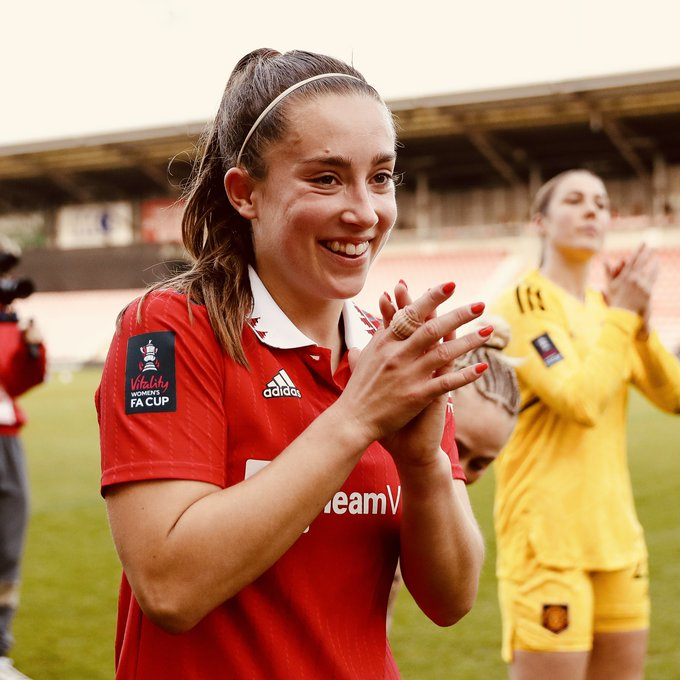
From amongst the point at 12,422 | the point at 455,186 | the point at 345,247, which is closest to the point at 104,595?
the point at 12,422

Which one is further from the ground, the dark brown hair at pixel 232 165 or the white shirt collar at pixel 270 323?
the dark brown hair at pixel 232 165

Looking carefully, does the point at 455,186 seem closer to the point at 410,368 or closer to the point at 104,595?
the point at 104,595

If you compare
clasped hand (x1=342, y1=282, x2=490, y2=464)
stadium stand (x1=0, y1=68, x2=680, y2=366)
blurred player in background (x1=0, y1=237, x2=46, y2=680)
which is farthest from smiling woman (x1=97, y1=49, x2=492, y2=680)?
stadium stand (x1=0, y1=68, x2=680, y2=366)

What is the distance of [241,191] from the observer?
142 centimetres

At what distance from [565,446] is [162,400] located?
1927 millimetres

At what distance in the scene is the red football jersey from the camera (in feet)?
4.02

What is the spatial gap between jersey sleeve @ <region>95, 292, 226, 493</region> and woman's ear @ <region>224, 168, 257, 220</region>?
21cm

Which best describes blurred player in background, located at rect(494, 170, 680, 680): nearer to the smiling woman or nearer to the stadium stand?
the smiling woman

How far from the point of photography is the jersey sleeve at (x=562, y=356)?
277cm

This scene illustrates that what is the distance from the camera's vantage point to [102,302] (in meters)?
31.1

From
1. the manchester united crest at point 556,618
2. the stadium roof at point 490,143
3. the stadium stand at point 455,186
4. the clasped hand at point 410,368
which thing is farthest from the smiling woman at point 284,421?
the stadium stand at point 455,186

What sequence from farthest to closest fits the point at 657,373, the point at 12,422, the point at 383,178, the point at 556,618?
the point at 12,422, the point at 657,373, the point at 556,618, the point at 383,178

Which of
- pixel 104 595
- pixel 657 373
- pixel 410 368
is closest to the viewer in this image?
pixel 410 368

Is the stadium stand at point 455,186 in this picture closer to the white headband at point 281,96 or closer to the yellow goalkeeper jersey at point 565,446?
the yellow goalkeeper jersey at point 565,446
